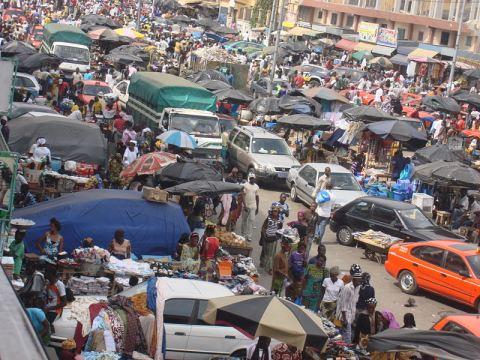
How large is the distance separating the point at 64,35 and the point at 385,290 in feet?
89.7

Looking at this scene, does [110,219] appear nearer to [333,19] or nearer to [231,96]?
[231,96]

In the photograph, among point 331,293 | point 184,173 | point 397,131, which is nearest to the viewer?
point 331,293

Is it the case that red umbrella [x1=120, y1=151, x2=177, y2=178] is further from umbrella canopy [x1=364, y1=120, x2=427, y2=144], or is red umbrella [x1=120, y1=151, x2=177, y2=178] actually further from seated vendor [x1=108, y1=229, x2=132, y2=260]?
umbrella canopy [x1=364, y1=120, x2=427, y2=144]

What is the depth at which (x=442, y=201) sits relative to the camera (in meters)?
25.9

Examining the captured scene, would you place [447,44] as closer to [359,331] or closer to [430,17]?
[430,17]

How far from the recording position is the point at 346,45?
66.6 metres

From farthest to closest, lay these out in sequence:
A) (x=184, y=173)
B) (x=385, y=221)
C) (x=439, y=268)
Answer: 1. (x=385, y=221)
2. (x=184, y=173)
3. (x=439, y=268)

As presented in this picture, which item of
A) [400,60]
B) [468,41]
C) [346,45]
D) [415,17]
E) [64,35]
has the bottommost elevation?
[346,45]

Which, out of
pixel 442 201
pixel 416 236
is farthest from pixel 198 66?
pixel 416 236

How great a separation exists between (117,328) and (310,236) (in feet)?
25.5

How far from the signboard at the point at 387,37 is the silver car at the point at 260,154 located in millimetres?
36867

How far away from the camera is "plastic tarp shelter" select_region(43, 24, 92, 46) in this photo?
42500mm

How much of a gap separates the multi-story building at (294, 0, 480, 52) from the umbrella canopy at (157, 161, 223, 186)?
4850 centimetres

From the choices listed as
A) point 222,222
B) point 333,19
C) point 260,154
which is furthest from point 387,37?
point 222,222
